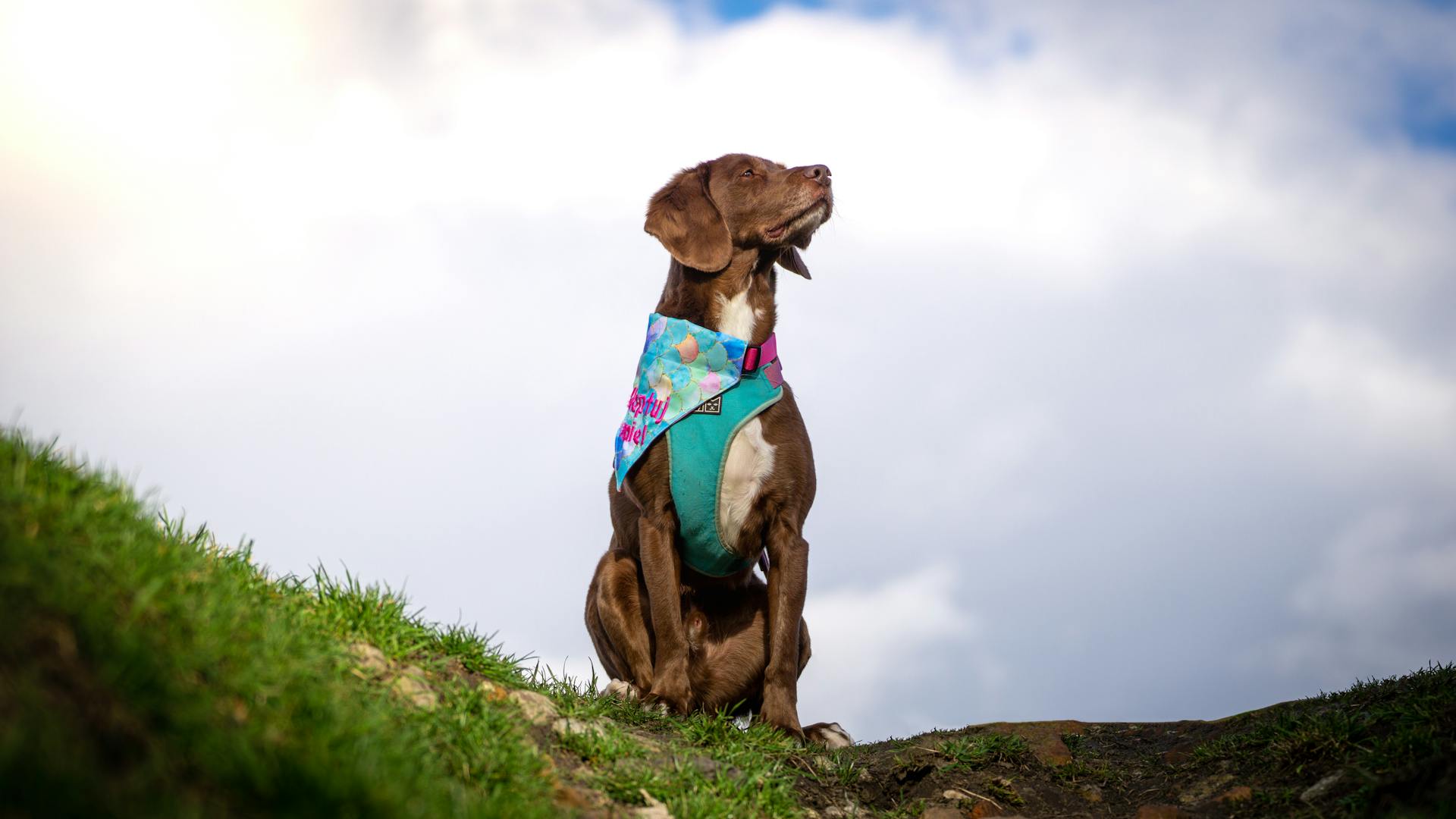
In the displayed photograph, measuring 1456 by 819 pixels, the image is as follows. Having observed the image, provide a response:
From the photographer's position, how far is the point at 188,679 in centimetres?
310

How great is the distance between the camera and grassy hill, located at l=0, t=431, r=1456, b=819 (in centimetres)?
274

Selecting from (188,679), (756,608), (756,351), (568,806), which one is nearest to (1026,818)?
(756,608)

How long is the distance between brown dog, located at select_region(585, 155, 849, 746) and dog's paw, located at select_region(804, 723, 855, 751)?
0.01 m

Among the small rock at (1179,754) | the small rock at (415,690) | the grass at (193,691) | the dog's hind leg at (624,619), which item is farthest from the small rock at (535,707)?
the small rock at (1179,754)

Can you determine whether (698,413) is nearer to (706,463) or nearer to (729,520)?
(706,463)

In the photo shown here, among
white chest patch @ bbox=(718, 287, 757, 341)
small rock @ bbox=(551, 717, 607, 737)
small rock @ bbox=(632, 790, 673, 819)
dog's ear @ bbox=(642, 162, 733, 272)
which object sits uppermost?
dog's ear @ bbox=(642, 162, 733, 272)

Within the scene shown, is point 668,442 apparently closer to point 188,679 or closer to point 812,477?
point 812,477

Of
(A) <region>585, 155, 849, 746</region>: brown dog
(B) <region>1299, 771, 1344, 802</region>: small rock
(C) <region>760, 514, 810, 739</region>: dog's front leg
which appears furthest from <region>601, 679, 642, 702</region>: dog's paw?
(B) <region>1299, 771, 1344, 802</region>: small rock

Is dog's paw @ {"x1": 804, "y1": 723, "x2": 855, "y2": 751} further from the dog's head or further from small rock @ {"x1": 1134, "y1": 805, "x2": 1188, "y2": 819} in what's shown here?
the dog's head

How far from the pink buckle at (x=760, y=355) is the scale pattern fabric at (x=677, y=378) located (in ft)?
0.09

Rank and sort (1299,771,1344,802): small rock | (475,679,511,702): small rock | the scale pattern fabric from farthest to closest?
the scale pattern fabric
(1299,771,1344,802): small rock
(475,679,511,702): small rock

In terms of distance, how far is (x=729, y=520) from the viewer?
19.8 ft

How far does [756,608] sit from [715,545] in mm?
493

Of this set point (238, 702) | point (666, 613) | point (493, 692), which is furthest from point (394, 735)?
point (666, 613)
